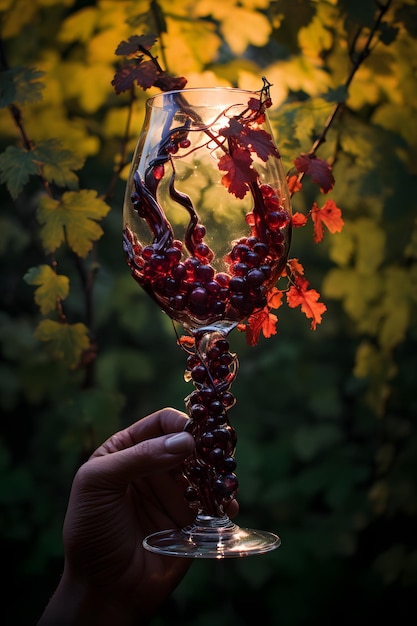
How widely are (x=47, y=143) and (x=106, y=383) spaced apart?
1.60 m

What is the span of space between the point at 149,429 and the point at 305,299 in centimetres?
33

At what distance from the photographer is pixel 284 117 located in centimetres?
141

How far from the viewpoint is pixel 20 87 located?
4.21 ft

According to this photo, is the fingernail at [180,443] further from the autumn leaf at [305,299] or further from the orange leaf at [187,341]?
the autumn leaf at [305,299]

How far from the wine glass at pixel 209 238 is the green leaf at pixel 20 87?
1.24ft

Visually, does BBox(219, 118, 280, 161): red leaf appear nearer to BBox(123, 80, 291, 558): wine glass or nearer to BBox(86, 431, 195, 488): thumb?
BBox(123, 80, 291, 558): wine glass

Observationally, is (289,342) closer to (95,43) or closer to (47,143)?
(95,43)

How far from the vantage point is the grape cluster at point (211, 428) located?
3.10ft

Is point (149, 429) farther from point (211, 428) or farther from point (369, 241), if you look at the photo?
point (369, 241)

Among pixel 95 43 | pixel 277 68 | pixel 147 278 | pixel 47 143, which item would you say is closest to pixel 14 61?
pixel 95 43

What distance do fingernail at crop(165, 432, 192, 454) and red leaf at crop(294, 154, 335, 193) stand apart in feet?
1.27

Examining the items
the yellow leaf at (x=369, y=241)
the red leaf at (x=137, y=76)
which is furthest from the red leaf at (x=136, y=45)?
the yellow leaf at (x=369, y=241)

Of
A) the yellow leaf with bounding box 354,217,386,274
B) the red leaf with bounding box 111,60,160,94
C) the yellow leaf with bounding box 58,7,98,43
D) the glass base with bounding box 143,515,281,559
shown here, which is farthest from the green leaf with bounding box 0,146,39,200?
the yellow leaf with bounding box 354,217,386,274

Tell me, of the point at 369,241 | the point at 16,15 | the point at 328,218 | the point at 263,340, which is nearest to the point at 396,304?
the point at 369,241
